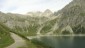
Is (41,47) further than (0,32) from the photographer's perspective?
No

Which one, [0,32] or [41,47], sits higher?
[0,32]

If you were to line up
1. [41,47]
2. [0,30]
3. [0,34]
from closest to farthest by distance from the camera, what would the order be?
[41,47] → [0,34] → [0,30]

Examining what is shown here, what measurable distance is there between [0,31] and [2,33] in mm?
3360

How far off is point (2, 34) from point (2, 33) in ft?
5.44

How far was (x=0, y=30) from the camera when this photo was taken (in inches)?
4063

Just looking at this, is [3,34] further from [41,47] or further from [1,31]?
[41,47]

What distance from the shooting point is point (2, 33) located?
99125 mm

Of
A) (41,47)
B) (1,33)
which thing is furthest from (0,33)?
(41,47)

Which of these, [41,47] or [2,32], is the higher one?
[2,32]

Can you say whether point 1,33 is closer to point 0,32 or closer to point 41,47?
point 0,32

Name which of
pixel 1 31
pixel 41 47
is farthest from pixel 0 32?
pixel 41 47

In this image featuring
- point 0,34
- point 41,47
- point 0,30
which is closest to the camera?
point 41,47

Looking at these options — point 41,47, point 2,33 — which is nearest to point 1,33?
point 2,33

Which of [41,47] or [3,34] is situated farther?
[3,34]
